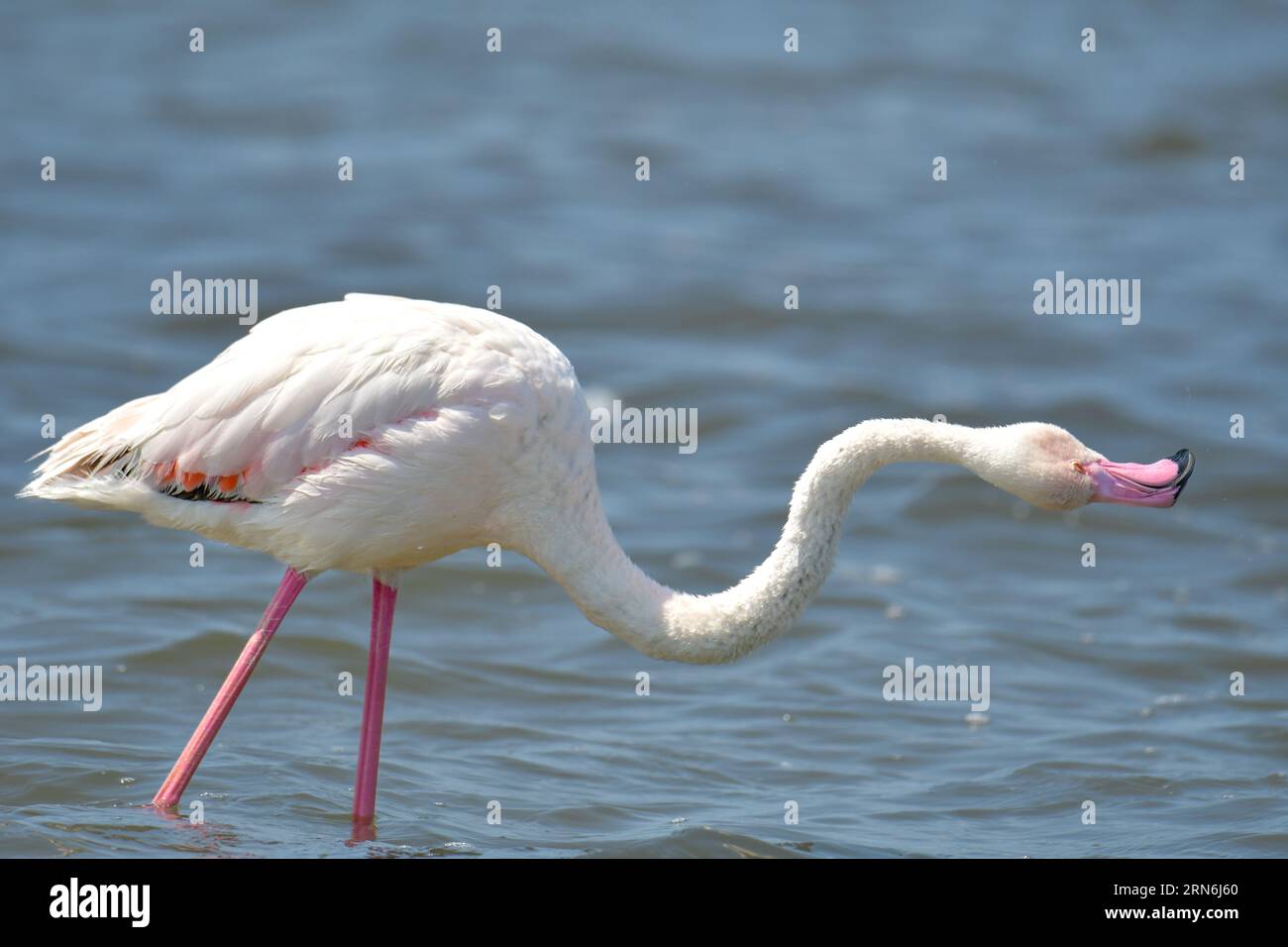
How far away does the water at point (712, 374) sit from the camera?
9.88 metres

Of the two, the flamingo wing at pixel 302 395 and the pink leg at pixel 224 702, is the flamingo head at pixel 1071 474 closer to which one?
the flamingo wing at pixel 302 395

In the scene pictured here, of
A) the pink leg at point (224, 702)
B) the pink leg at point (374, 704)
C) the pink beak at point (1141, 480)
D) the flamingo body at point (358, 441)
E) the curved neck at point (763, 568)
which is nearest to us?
the pink beak at point (1141, 480)

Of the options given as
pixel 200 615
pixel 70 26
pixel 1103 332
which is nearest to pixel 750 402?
pixel 1103 332

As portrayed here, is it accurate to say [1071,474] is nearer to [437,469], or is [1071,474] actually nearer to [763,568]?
[763,568]

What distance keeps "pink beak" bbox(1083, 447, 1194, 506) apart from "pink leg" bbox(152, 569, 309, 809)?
3.60m

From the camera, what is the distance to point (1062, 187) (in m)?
22.5

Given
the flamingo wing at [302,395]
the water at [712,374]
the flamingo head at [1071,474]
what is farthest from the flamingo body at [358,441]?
the flamingo head at [1071,474]

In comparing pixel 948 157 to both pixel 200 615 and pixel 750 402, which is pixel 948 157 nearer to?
pixel 750 402

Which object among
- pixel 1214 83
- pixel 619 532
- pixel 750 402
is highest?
pixel 1214 83

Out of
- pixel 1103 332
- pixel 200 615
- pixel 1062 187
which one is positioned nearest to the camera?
pixel 200 615

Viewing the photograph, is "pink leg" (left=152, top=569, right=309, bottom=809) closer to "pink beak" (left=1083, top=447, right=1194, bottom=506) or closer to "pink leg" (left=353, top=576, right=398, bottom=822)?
"pink leg" (left=353, top=576, right=398, bottom=822)

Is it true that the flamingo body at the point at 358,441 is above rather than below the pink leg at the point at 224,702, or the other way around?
above

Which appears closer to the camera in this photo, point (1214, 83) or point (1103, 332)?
point (1103, 332)
